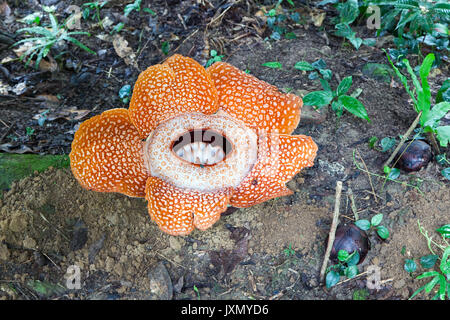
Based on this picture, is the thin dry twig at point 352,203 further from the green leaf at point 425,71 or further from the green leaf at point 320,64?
the green leaf at point 320,64

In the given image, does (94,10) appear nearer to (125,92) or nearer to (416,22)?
(125,92)

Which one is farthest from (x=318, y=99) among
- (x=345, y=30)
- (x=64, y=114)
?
(x=64, y=114)

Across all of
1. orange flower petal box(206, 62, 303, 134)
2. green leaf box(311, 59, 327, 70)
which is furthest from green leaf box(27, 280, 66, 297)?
green leaf box(311, 59, 327, 70)

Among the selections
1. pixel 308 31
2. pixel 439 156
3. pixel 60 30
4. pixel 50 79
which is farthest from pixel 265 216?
pixel 60 30

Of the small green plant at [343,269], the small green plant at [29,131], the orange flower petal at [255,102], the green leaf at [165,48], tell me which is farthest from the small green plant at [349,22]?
the small green plant at [29,131]

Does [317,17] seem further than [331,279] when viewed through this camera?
Yes

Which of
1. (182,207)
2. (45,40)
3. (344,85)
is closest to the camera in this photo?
(182,207)
